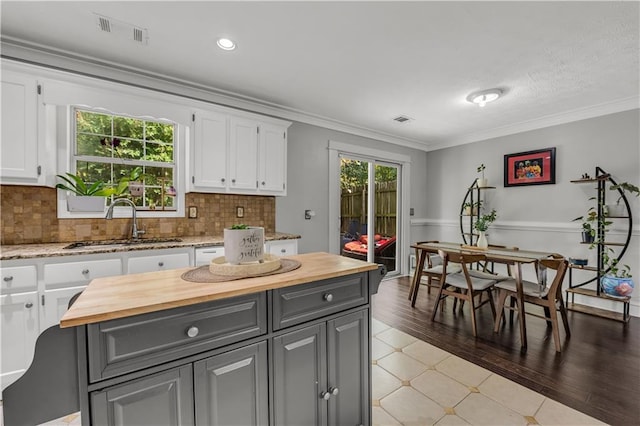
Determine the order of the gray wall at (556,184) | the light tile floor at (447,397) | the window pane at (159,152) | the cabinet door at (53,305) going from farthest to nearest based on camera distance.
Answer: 1. the gray wall at (556,184)
2. the window pane at (159,152)
3. the cabinet door at (53,305)
4. the light tile floor at (447,397)

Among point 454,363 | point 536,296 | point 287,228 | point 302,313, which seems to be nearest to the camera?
point 302,313

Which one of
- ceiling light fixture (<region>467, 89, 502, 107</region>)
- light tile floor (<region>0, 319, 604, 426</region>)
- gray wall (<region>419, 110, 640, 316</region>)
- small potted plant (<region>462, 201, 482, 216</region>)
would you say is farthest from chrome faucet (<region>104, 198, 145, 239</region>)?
gray wall (<region>419, 110, 640, 316</region>)

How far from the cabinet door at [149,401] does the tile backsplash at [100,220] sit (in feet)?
7.61

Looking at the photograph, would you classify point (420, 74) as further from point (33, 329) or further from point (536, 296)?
point (33, 329)

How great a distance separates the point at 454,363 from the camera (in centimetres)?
231

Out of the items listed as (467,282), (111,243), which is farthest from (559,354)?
(111,243)

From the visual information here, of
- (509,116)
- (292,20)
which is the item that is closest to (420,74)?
(292,20)

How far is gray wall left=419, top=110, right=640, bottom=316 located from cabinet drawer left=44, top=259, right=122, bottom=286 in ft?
16.3

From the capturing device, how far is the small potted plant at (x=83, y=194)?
2.45 m

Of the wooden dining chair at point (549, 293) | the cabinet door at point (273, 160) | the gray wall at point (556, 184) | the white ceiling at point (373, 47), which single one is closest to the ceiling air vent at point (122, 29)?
the white ceiling at point (373, 47)

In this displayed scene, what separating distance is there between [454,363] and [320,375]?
1547 millimetres

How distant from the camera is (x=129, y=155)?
291 centimetres

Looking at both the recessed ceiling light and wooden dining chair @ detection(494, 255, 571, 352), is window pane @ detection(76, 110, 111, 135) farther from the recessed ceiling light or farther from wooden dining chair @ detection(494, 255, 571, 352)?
wooden dining chair @ detection(494, 255, 571, 352)

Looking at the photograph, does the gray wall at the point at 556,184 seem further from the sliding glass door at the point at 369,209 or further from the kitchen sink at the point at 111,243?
the kitchen sink at the point at 111,243
